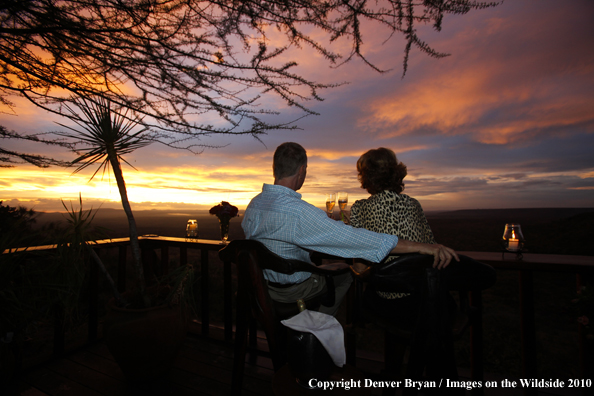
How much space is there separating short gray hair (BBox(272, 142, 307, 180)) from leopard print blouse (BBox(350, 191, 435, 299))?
49 cm

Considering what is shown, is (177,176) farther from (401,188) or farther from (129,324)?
(401,188)

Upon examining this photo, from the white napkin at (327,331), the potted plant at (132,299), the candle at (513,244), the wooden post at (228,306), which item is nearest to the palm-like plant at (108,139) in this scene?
the potted plant at (132,299)

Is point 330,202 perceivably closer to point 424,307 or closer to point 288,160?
point 288,160

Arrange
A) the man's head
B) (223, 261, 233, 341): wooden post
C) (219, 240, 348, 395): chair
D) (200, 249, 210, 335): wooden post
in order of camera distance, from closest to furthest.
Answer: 1. (219, 240, 348, 395): chair
2. the man's head
3. (223, 261, 233, 341): wooden post
4. (200, 249, 210, 335): wooden post

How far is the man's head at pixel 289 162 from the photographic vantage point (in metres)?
1.50

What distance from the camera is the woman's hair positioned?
1671 millimetres

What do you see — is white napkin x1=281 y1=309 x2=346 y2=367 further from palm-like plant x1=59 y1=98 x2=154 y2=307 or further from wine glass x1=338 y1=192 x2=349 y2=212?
palm-like plant x1=59 y1=98 x2=154 y2=307

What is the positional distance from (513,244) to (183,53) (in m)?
2.43

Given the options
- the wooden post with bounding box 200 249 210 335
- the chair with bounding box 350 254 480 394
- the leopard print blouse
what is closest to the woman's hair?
the leopard print blouse

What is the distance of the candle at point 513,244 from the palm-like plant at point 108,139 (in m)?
2.43

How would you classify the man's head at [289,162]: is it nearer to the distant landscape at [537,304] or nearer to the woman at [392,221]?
the woman at [392,221]

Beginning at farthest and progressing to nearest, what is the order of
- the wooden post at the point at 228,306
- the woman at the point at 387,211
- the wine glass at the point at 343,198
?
the wooden post at the point at 228,306, the wine glass at the point at 343,198, the woman at the point at 387,211

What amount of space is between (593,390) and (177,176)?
17.2 ft

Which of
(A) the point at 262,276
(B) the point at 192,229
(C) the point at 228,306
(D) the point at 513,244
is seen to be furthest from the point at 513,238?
(B) the point at 192,229
